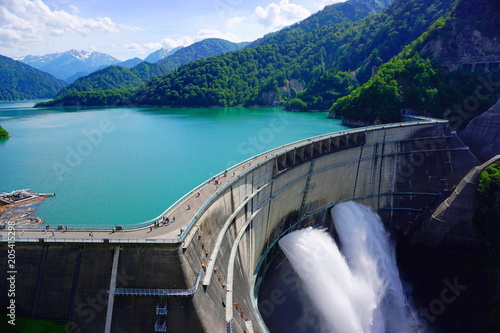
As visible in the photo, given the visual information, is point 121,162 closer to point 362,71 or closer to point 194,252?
point 194,252

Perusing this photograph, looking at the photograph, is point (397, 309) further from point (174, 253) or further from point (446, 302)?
point (174, 253)

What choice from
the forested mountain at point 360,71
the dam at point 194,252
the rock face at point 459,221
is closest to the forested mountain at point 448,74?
the forested mountain at point 360,71

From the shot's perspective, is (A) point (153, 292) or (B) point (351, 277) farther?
(B) point (351, 277)

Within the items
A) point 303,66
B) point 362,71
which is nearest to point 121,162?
point 362,71

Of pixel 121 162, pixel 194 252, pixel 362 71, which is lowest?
pixel 121 162

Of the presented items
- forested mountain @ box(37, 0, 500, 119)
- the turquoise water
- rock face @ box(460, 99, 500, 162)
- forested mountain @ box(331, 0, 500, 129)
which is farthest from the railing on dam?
forested mountain @ box(37, 0, 500, 119)

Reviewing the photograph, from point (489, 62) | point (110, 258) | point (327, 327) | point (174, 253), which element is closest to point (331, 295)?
point (327, 327)
